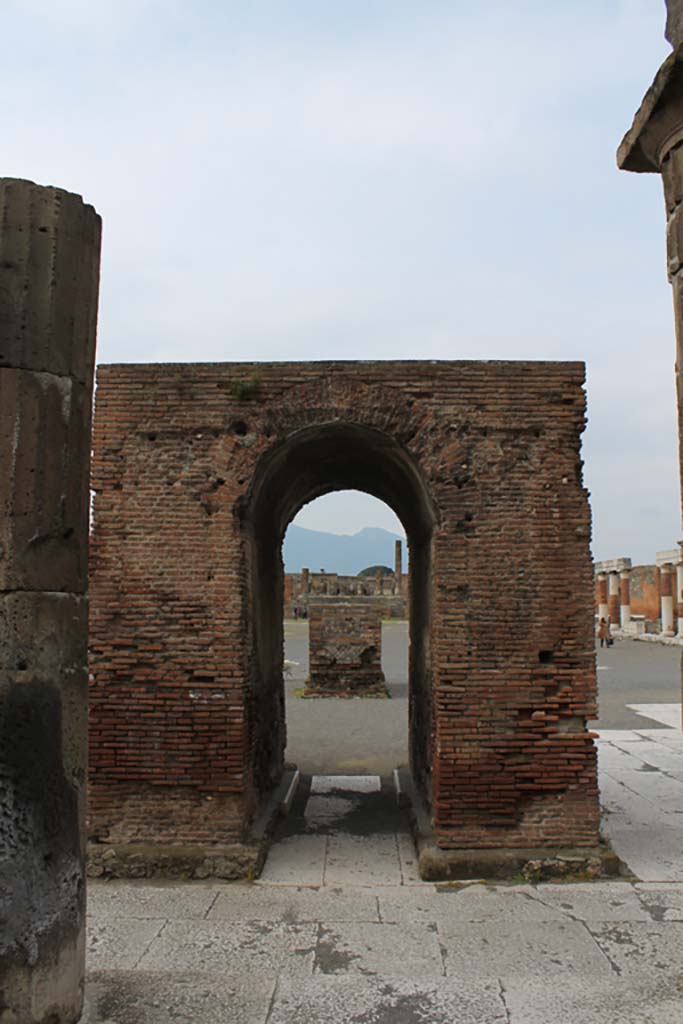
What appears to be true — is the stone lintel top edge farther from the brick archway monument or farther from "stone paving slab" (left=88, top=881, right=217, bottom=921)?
"stone paving slab" (left=88, top=881, right=217, bottom=921)

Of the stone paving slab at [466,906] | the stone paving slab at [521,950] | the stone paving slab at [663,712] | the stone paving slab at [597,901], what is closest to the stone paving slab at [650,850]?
the stone paving slab at [597,901]

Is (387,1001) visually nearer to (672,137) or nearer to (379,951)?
(379,951)

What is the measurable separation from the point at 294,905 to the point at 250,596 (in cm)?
265

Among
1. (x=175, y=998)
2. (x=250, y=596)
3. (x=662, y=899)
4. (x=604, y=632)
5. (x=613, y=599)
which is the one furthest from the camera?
(x=613, y=599)

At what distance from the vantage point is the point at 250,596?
789 cm

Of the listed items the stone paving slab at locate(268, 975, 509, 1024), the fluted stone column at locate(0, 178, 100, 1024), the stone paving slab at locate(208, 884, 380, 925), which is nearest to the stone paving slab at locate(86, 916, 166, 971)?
the stone paving slab at locate(208, 884, 380, 925)

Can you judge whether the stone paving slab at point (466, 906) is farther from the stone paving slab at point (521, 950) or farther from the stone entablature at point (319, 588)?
the stone entablature at point (319, 588)

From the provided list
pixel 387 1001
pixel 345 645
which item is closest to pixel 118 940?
pixel 387 1001

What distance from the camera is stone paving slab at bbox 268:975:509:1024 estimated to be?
191 inches

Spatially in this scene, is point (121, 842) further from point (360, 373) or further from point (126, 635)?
point (360, 373)

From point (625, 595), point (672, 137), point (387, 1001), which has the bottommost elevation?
point (387, 1001)

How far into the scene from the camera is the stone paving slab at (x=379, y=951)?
5.48 m

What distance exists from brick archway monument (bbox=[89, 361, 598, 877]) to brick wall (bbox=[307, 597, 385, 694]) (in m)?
9.23

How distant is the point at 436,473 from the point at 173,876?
4.08m
